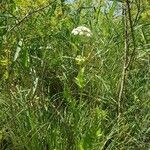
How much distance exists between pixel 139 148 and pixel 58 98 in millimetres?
555

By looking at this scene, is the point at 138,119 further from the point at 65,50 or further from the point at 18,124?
the point at 65,50

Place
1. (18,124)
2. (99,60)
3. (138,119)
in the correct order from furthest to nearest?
1. (99,60)
2. (138,119)
3. (18,124)

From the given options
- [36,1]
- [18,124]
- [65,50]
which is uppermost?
[36,1]

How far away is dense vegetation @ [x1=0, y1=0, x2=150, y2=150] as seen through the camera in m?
2.17

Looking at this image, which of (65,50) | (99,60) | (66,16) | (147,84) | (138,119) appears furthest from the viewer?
(66,16)

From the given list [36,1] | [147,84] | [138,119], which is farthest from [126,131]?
[36,1]

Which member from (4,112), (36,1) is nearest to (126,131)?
(4,112)

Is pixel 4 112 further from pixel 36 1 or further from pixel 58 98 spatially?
pixel 36 1

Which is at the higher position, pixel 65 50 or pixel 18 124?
pixel 65 50

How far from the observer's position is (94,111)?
2.26 meters

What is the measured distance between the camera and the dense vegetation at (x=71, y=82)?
7.11ft

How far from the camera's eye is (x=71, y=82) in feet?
9.16

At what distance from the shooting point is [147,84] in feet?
8.58

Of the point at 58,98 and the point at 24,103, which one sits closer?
the point at 24,103
